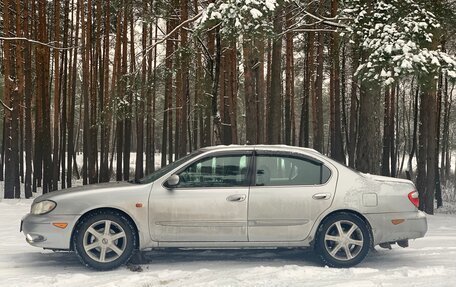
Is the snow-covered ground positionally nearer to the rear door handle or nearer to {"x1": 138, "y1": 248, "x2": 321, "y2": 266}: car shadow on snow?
{"x1": 138, "y1": 248, "x2": 321, "y2": 266}: car shadow on snow

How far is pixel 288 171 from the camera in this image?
6488mm

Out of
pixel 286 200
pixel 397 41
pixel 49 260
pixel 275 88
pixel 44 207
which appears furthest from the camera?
pixel 275 88

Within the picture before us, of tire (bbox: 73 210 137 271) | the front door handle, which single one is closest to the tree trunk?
the front door handle

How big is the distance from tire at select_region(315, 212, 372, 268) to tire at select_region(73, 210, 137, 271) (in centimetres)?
232

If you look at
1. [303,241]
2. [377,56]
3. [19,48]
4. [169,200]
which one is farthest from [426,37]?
[19,48]

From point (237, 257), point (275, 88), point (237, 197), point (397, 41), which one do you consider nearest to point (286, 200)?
point (237, 197)

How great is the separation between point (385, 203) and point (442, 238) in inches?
123

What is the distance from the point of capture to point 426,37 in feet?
33.4

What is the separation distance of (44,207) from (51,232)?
0.34 m

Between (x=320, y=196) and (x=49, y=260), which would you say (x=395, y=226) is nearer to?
(x=320, y=196)

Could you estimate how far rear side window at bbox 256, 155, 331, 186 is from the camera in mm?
6445

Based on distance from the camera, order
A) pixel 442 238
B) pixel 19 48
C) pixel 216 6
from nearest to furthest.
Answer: pixel 442 238
pixel 216 6
pixel 19 48

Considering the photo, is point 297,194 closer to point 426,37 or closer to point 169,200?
point 169,200

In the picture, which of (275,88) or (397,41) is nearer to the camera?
(397,41)
